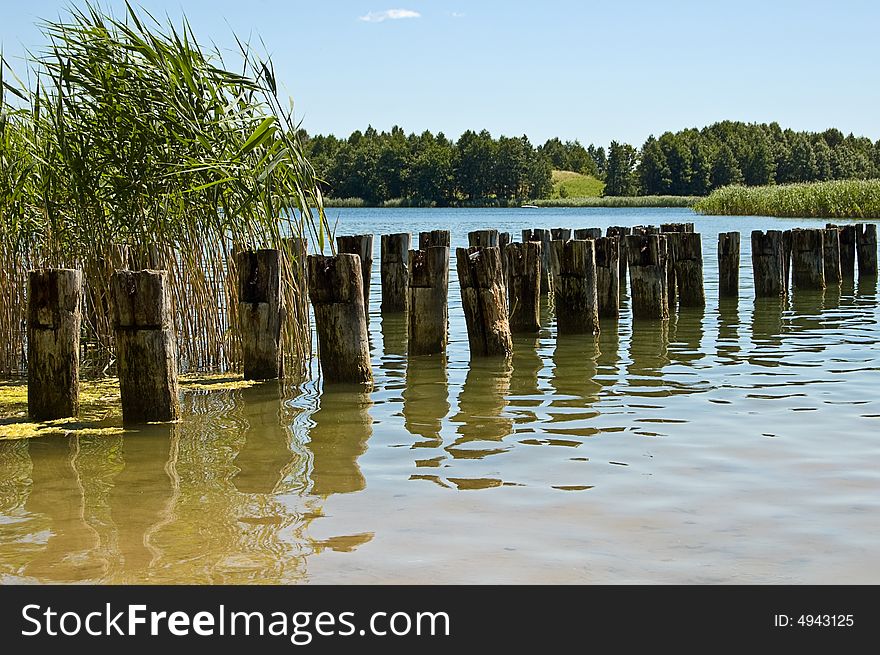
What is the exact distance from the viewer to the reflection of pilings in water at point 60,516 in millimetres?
5609

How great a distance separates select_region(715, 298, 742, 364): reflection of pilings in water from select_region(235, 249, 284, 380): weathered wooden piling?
17.6 ft

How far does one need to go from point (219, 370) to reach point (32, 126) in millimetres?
3352

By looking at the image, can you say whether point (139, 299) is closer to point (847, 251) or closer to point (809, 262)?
point (809, 262)

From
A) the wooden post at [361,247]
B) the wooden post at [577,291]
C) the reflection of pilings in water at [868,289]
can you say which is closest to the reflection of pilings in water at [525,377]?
the wooden post at [577,291]

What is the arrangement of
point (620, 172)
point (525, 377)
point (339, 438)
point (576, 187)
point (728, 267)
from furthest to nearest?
point (576, 187)
point (620, 172)
point (728, 267)
point (525, 377)
point (339, 438)

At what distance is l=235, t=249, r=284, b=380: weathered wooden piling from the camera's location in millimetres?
10508

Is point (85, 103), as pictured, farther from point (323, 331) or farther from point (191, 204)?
point (323, 331)

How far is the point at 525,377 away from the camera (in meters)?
11.6

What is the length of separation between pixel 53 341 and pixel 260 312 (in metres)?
2.28

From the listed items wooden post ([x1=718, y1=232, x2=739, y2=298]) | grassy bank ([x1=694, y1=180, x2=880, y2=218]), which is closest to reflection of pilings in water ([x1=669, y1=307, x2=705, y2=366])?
wooden post ([x1=718, y1=232, x2=739, y2=298])

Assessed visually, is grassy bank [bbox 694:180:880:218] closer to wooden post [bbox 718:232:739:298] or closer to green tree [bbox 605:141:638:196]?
wooden post [bbox 718:232:739:298]

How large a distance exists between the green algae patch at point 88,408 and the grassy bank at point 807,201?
4319 cm

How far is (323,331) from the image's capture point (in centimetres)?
1073

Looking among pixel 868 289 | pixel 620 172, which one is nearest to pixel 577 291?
pixel 868 289
